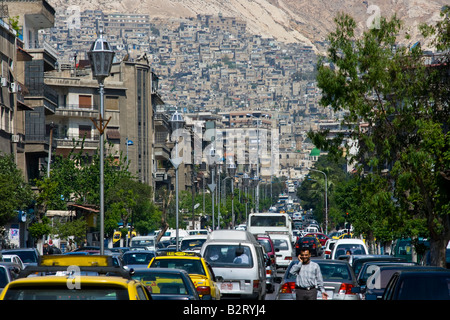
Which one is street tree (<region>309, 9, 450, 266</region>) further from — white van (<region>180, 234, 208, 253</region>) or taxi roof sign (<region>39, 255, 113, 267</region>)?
white van (<region>180, 234, 208, 253</region>)

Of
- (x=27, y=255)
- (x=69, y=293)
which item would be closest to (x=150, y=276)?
(x=69, y=293)

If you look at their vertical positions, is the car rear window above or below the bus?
below

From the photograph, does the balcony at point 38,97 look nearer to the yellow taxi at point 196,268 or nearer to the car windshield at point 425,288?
the yellow taxi at point 196,268

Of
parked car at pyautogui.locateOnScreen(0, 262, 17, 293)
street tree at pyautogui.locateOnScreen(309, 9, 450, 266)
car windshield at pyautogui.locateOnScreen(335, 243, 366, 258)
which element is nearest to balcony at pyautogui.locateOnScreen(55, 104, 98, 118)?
car windshield at pyautogui.locateOnScreen(335, 243, 366, 258)

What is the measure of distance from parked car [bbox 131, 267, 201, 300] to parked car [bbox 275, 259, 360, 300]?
2.53 metres

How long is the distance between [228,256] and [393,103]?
652 centimetres

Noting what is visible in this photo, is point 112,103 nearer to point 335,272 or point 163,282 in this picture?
point 335,272

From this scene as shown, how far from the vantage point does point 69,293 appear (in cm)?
827

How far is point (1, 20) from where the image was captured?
47.3 m

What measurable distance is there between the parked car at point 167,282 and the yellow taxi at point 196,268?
5.76 ft

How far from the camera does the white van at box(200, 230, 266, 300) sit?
21.2 meters
